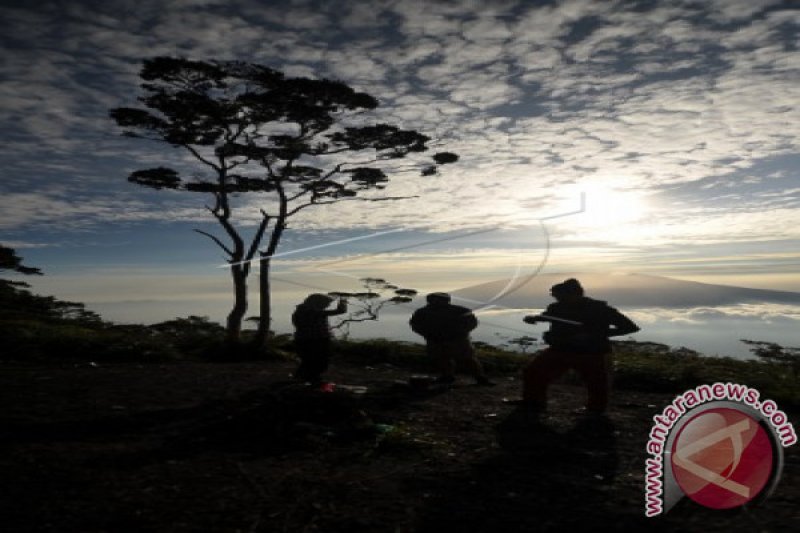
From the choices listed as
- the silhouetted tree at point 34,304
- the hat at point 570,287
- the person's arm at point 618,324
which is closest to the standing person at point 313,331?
the hat at point 570,287

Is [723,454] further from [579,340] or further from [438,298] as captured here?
[438,298]

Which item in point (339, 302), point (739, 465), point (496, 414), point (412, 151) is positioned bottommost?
point (496, 414)

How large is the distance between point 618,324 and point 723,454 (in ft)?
13.9

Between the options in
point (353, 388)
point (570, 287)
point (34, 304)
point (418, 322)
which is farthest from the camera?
point (34, 304)

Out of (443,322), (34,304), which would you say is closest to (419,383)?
(443,322)

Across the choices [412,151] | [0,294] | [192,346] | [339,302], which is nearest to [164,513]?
[339,302]

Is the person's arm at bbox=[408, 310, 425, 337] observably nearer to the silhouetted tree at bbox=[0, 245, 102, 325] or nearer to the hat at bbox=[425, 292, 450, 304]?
the hat at bbox=[425, 292, 450, 304]

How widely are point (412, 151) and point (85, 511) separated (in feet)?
49.8

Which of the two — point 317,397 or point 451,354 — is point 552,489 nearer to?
point 317,397

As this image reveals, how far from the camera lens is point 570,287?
8.08 meters

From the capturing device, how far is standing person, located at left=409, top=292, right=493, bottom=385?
1034cm

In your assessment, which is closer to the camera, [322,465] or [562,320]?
[322,465]

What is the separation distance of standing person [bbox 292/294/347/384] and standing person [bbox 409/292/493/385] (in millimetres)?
1705

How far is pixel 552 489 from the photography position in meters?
4.67
